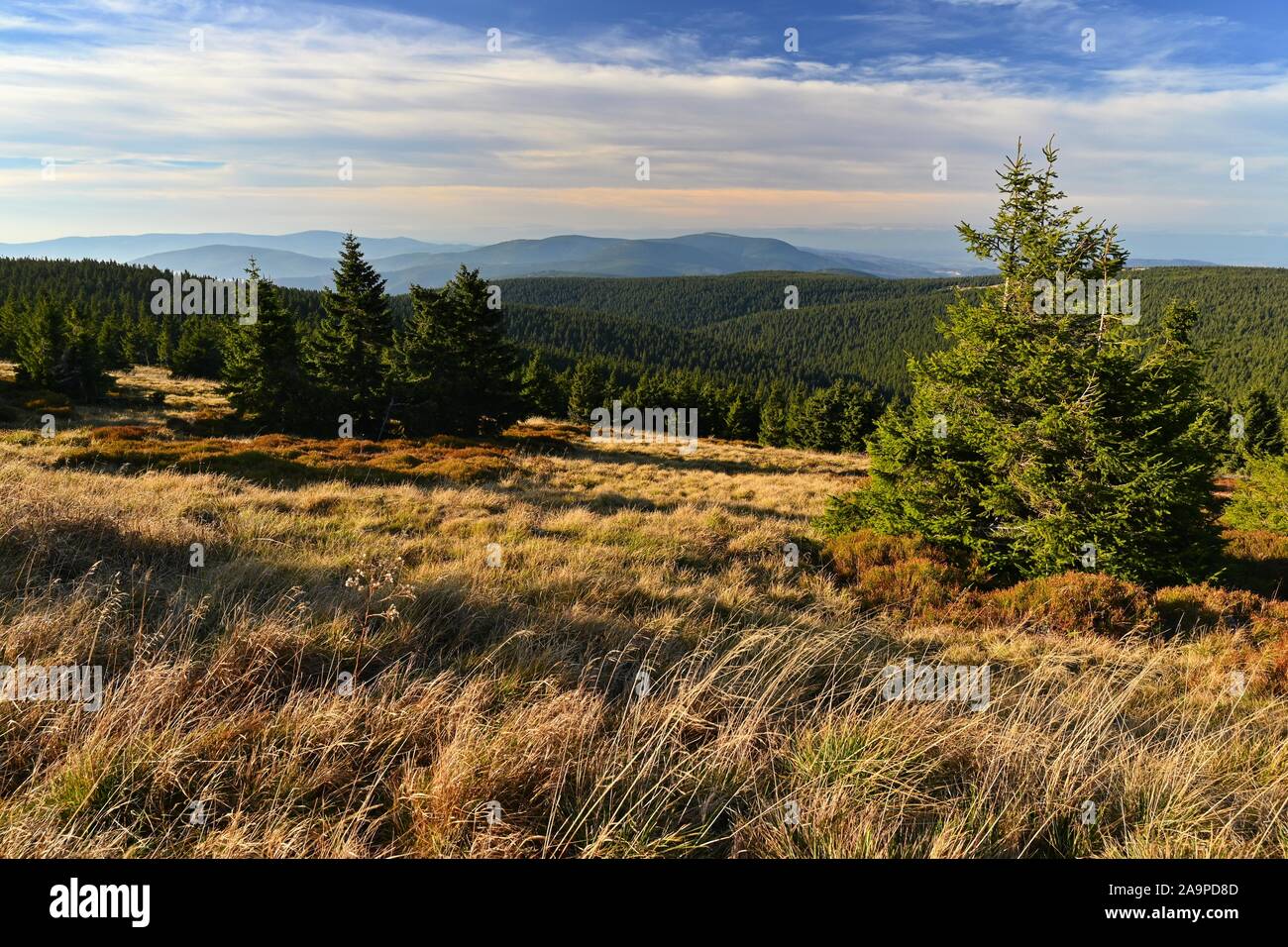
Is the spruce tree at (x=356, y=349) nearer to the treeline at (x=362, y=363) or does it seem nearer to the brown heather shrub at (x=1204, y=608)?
the treeline at (x=362, y=363)

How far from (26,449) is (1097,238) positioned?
23376 mm

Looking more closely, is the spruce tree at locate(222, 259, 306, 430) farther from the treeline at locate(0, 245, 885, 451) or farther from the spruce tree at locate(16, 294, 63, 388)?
the spruce tree at locate(16, 294, 63, 388)

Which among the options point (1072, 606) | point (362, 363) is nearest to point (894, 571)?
point (1072, 606)

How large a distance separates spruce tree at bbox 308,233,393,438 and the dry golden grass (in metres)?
23.9

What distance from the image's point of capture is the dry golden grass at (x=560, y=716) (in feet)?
7.48

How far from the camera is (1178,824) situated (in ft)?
8.36

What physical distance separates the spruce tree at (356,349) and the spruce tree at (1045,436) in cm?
2551

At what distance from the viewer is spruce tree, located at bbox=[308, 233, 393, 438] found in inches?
1148

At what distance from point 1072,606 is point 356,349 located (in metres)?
31.5

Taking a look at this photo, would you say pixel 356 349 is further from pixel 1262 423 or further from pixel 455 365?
pixel 1262 423
